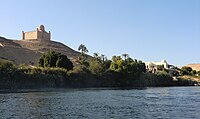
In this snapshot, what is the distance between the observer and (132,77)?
147 meters

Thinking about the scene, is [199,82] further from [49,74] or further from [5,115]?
[5,115]

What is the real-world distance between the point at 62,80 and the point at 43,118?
290 feet

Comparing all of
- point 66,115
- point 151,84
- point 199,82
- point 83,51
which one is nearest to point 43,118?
point 66,115

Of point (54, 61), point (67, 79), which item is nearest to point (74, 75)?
point (67, 79)

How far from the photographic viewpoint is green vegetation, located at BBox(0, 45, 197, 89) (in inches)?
4296

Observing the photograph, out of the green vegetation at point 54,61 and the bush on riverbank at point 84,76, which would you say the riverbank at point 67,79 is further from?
the green vegetation at point 54,61

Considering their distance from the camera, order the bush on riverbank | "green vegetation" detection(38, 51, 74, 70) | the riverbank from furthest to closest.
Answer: "green vegetation" detection(38, 51, 74, 70) → the riverbank → the bush on riverbank

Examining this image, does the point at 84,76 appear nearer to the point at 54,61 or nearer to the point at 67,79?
the point at 67,79

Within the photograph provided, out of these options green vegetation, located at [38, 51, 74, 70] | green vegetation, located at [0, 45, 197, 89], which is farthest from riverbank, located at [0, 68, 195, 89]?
green vegetation, located at [38, 51, 74, 70]

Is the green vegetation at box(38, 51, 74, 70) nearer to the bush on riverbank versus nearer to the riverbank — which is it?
the bush on riverbank

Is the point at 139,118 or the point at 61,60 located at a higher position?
the point at 61,60

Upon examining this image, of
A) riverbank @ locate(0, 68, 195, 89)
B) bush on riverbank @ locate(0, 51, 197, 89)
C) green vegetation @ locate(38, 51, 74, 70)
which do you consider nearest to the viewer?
bush on riverbank @ locate(0, 51, 197, 89)

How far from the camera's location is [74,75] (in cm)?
12538

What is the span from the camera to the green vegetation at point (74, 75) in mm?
109125
